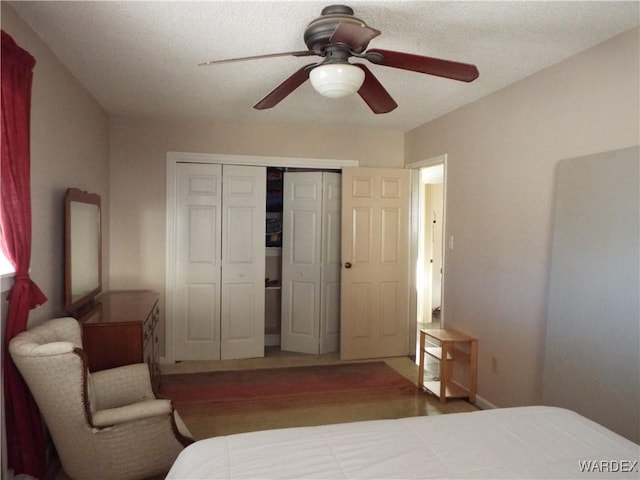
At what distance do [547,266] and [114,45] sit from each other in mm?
2998

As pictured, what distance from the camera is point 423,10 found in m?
1.95

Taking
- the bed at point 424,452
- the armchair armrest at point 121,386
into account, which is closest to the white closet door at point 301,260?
the armchair armrest at point 121,386

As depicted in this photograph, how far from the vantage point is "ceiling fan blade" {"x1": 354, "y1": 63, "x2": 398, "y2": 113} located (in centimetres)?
210

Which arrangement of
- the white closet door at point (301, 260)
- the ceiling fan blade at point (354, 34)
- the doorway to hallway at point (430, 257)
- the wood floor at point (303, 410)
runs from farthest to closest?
the doorway to hallway at point (430, 257) → the white closet door at point (301, 260) → the wood floor at point (303, 410) → the ceiling fan blade at point (354, 34)

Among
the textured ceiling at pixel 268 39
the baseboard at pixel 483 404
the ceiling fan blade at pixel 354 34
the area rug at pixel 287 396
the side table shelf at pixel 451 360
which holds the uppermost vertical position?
the textured ceiling at pixel 268 39

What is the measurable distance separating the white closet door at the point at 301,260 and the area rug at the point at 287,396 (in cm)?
55

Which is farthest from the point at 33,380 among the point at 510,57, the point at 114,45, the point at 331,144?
the point at 331,144

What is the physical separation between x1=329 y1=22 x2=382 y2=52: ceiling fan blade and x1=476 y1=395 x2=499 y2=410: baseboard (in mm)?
2750

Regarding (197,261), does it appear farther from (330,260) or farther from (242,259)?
(330,260)

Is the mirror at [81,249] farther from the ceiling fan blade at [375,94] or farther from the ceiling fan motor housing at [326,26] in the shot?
the ceiling fan blade at [375,94]

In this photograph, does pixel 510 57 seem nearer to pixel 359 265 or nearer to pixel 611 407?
pixel 611 407

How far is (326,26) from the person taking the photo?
1749 millimetres

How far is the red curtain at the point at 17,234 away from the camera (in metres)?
1.76

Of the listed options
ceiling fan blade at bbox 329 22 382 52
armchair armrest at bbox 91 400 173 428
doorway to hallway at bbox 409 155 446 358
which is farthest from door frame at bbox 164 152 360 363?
doorway to hallway at bbox 409 155 446 358
